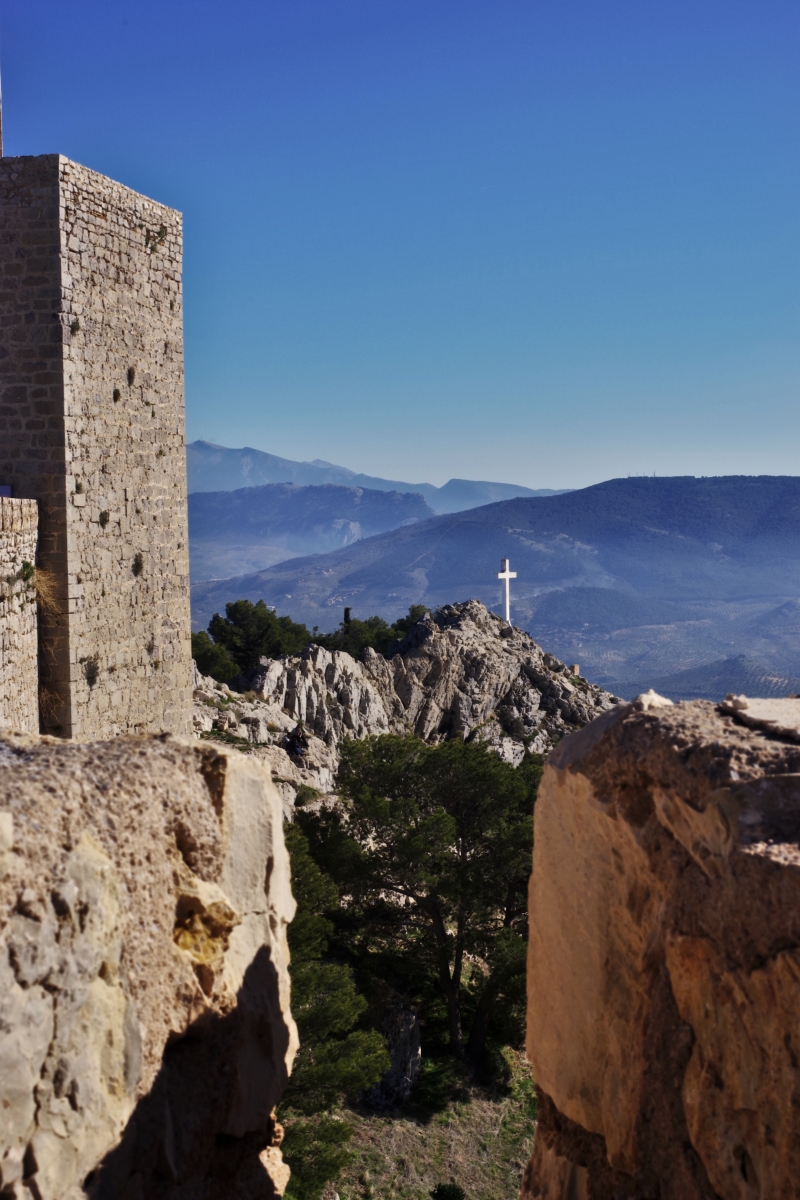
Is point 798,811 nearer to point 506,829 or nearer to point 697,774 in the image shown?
point 697,774

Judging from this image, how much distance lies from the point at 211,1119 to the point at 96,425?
34.7 feet

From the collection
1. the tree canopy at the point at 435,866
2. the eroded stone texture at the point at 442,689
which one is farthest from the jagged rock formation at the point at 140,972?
the eroded stone texture at the point at 442,689

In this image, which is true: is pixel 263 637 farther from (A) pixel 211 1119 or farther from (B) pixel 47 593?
(A) pixel 211 1119

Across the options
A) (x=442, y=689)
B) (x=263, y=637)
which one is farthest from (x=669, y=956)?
(x=263, y=637)

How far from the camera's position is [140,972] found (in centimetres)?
462

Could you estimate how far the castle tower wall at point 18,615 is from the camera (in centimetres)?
1213

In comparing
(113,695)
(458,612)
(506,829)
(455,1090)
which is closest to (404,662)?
(458,612)

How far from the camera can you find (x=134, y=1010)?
4.56 meters

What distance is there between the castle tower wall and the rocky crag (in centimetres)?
1073

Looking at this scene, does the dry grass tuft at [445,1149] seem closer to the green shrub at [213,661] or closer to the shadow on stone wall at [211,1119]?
the shadow on stone wall at [211,1119]

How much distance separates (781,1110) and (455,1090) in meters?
17.9

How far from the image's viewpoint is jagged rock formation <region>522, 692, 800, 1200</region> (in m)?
4.08

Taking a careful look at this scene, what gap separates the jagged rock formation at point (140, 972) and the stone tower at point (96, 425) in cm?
859

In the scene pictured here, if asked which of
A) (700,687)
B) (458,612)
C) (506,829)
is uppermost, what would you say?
(458,612)
